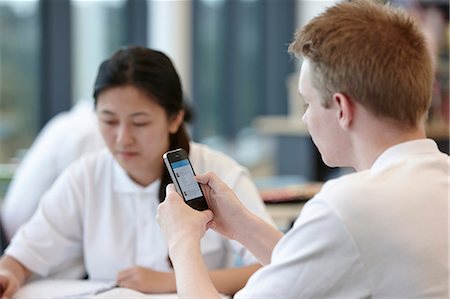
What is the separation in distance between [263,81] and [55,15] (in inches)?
61.2

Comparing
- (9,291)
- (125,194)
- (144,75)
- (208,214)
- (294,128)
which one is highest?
(144,75)

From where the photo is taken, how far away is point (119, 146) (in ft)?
5.83

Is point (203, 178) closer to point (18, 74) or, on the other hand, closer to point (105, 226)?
point (105, 226)

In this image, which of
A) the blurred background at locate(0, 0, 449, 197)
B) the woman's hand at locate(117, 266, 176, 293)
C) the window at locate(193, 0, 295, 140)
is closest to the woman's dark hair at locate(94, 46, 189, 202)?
the woman's hand at locate(117, 266, 176, 293)

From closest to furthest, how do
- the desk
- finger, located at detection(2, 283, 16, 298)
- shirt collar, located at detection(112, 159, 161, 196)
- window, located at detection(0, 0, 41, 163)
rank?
1. the desk
2. finger, located at detection(2, 283, 16, 298)
3. shirt collar, located at detection(112, 159, 161, 196)
4. window, located at detection(0, 0, 41, 163)

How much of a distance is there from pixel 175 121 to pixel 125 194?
22cm

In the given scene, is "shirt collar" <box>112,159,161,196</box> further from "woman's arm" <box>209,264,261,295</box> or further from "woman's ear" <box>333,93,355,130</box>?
"woman's ear" <box>333,93,355,130</box>

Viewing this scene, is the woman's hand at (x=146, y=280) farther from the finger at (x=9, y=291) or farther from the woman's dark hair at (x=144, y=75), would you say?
the woman's dark hair at (x=144, y=75)

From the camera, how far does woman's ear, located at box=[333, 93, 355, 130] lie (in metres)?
1.02

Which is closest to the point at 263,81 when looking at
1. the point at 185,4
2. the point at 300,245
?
the point at 185,4

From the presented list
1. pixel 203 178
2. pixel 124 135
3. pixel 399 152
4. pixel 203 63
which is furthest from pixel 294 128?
pixel 399 152

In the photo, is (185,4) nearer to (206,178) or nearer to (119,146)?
(119,146)

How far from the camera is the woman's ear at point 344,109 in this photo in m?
1.02

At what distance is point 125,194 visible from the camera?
1.87 metres
